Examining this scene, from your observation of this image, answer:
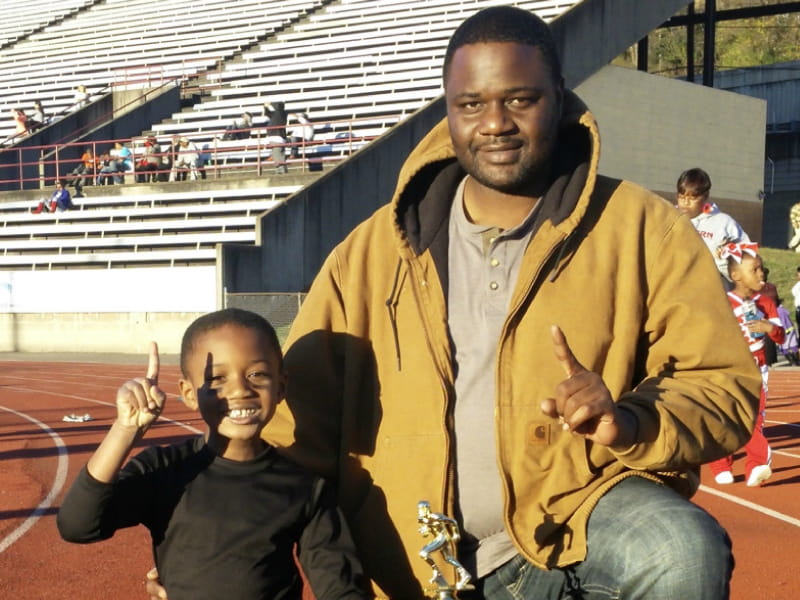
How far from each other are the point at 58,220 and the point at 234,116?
17.3 ft

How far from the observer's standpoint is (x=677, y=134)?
31.0m

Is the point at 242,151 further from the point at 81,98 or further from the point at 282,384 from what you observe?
the point at 282,384

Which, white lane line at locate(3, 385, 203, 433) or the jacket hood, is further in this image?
white lane line at locate(3, 385, 203, 433)

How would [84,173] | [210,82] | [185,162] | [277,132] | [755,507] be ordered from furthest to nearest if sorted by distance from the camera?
[210,82]
[84,173]
[277,132]
[185,162]
[755,507]

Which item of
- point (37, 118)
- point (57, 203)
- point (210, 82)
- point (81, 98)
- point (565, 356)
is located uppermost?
point (210, 82)

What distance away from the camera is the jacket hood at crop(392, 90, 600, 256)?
3.14m

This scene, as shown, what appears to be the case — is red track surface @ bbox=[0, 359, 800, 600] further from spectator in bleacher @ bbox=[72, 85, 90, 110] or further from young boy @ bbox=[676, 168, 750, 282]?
spectator in bleacher @ bbox=[72, 85, 90, 110]

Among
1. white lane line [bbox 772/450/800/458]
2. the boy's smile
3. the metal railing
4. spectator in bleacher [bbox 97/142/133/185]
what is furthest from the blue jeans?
spectator in bleacher [bbox 97/142/133/185]

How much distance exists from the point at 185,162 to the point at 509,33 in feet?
77.3

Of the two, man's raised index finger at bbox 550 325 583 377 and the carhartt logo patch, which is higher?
man's raised index finger at bbox 550 325 583 377

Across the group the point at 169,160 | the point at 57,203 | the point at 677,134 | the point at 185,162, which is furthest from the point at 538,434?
the point at 677,134

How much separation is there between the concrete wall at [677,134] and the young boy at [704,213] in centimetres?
2022

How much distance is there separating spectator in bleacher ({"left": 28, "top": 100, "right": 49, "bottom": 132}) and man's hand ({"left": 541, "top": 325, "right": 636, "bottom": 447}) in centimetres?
2980

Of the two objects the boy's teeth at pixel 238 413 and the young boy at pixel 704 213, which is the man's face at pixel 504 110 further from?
the young boy at pixel 704 213
